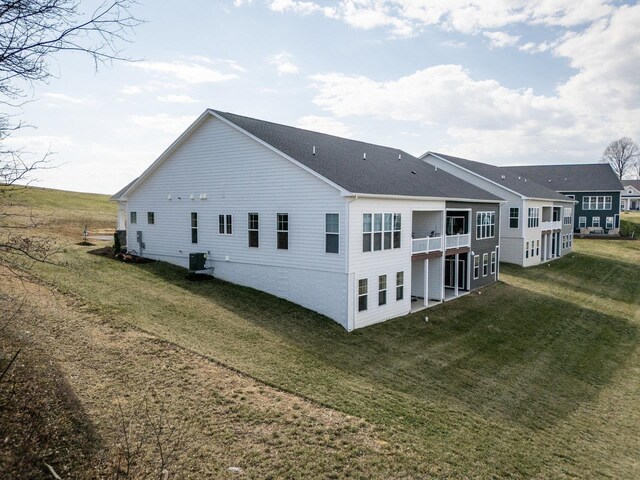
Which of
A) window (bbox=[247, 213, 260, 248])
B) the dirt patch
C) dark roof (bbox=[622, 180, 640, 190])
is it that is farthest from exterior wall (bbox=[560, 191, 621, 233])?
the dirt patch

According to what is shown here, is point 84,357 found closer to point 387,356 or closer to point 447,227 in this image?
point 387,356

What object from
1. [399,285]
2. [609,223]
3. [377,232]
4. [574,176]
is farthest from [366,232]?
[574,176]

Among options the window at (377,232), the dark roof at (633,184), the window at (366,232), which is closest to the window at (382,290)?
the window at (377,232)

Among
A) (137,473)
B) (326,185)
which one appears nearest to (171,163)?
(326,185)

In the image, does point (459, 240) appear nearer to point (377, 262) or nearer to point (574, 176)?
point (377, 262)

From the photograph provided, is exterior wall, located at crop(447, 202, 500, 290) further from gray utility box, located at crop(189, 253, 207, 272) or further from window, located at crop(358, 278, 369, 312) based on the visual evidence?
gray utility box, located at crop(189, 253, 207, 272)

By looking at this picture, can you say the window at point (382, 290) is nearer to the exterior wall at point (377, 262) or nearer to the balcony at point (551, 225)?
the exterior wall at point (377, 262)
